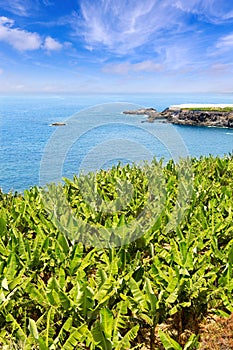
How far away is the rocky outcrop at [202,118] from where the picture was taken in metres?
35.8

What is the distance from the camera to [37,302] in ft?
12.2

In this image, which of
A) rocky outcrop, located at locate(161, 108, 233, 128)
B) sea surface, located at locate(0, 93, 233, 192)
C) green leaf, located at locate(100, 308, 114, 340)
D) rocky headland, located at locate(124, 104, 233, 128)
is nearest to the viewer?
green leaf, located at locate(100, 308, 114, 340)

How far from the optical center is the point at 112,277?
376 centimetres

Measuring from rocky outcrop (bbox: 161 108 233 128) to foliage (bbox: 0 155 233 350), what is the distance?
3074cm

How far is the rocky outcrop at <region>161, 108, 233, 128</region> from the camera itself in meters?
35.8

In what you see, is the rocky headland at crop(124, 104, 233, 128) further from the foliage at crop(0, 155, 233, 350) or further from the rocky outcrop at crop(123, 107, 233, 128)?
the foliage at crop(0, 155, 233, 350)

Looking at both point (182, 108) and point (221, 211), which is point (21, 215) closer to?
point (221, 211)

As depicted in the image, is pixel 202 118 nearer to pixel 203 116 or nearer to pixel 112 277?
pixel 203 116

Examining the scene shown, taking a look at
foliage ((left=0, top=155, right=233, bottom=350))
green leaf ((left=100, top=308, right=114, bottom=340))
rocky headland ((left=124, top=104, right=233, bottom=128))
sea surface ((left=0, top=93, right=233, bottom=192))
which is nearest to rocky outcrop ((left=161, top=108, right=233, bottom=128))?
rocky headland ((left=124, top=104, right=233, bottom=128))

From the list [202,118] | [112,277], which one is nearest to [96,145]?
[112,277]

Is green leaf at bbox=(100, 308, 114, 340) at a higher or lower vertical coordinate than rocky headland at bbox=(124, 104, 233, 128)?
lower

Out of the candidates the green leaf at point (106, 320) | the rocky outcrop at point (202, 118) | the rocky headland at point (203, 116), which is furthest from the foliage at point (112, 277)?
the rocky outcrop at point (202, 118)

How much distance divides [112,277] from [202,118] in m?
35.6

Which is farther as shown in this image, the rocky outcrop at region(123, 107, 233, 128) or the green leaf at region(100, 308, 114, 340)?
the rocky outcrop at region(123, 107, 233, 128)
